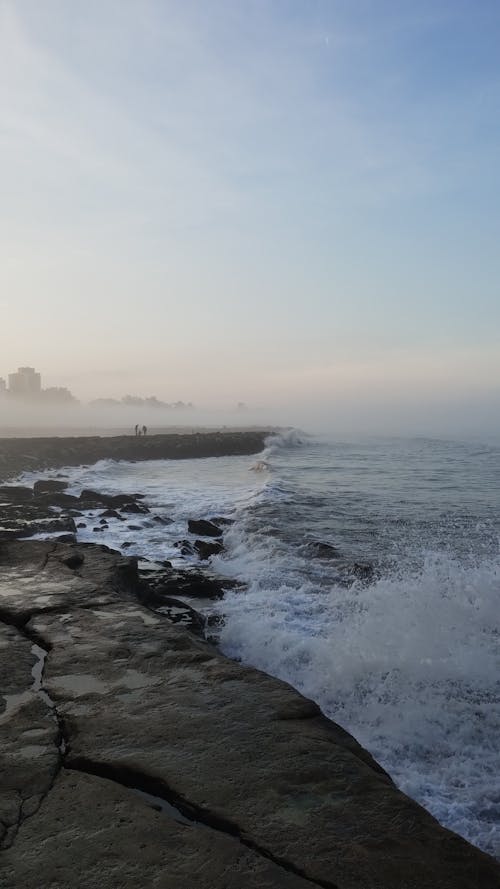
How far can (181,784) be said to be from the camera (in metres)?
3.10

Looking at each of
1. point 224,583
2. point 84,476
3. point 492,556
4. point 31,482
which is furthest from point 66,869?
point 84,476

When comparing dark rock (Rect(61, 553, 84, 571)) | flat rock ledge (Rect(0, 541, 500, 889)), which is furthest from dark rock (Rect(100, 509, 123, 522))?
flat rock ledge (Rect(0, 541, 500, 889))

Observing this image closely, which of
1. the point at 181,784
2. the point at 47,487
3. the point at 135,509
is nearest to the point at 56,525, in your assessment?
the point at 135,509

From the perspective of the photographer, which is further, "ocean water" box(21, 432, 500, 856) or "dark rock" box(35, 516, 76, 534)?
"dark rock" box(35, 516, 76, 534)

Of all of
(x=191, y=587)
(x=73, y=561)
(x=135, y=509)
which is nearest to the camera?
(x=73, y=561)

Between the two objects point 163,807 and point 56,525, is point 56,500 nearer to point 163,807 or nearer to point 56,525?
point 56,525

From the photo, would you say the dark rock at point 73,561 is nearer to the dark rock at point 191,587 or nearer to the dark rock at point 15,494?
the dark rock at point 191,587

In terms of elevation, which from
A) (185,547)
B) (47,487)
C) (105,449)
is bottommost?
(185,547)

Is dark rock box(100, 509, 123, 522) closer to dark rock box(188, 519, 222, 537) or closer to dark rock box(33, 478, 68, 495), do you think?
dark rock box(188, 519, 222, 537)

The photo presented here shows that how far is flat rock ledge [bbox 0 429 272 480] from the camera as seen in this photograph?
1219 inches

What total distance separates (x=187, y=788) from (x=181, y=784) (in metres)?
0.05

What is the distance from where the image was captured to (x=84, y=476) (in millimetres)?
28016

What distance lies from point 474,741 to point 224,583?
540cm

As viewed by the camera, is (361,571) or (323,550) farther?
(323,550)
